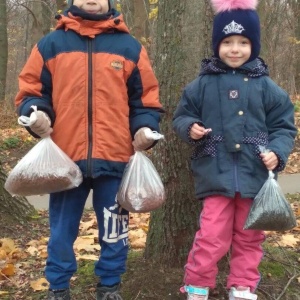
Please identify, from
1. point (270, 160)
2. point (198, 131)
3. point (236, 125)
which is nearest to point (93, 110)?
point (198, 131)

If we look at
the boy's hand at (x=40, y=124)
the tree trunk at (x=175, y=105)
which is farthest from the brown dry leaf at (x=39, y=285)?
the boy's hand at (x=40, y=124)

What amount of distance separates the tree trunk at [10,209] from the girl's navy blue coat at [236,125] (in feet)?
8.28

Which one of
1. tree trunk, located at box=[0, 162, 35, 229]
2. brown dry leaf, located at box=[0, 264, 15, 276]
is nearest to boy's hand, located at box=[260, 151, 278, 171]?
brown dry leaf, located at box=[0, 264, 15, 276]

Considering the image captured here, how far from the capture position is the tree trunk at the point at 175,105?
3.46 metres

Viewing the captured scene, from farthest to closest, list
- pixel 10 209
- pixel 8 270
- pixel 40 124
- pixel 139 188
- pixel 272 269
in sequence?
pixel 10 209, pixel 8 270, pixel 272 269, pixel 139 188, pixel 40 124

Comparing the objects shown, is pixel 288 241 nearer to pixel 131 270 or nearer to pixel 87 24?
pixel 131 270

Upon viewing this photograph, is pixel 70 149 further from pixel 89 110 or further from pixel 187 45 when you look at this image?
pixel 187 45

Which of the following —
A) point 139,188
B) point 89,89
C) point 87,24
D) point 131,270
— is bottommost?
point 131,270

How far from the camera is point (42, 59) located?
3125 mm

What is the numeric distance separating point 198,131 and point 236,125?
9.4 inches

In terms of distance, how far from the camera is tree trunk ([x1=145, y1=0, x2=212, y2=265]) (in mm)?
3463

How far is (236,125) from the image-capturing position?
3135mm

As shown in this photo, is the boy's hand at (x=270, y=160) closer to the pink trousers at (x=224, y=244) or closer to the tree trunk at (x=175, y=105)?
the pink trousers at (x=224, y=244)

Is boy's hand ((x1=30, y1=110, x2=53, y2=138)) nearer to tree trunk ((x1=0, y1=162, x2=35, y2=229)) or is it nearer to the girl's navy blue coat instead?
the girl's navy blue coat
